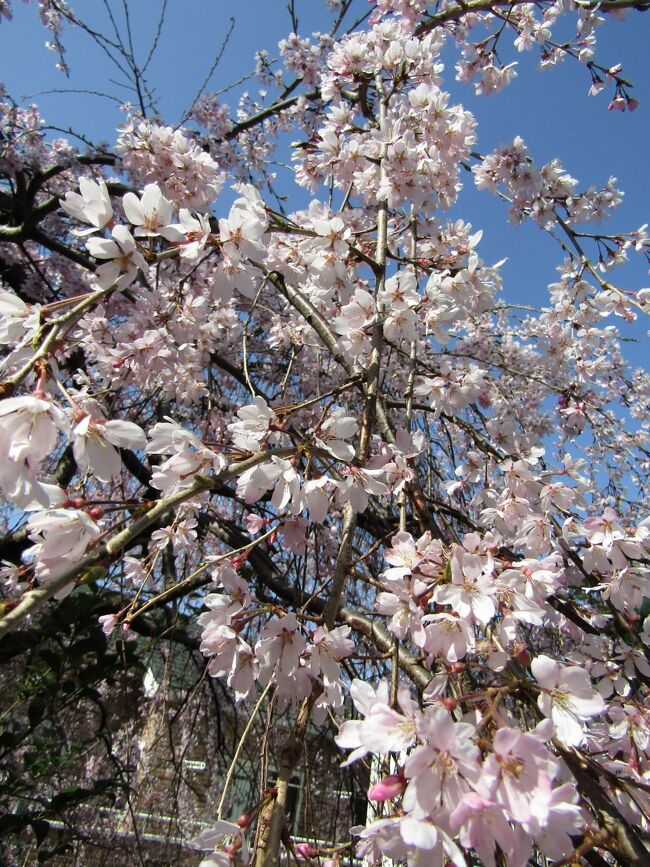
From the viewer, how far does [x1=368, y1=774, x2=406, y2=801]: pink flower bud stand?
763mm

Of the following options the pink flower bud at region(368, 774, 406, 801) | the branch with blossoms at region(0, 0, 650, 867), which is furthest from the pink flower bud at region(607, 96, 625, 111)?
the pink flower bud at region(368, 774, 406, 801)

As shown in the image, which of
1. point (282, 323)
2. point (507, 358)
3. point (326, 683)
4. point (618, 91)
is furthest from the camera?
point (507, 358)

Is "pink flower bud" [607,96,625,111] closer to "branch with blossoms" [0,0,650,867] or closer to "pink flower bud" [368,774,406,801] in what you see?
"branch with blossoms" [0,0,650,867]

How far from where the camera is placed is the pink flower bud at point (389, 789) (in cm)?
76

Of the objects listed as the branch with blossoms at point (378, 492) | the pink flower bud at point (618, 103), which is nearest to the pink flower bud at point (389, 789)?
the branch with blossoms at point (378, 492)

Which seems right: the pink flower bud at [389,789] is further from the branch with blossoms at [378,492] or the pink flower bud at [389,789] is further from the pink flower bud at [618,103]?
the pink flower bud at [618,103]

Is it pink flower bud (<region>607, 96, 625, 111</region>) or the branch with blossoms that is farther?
pink flower bud (<region>607, 96, 625, 111</region>)

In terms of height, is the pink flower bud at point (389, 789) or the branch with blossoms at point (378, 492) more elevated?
the branch with blossoms at point (378, 492)

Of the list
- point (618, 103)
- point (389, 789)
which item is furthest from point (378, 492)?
point (618, 103)

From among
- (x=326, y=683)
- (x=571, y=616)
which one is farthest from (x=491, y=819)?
(x=571, y=616)

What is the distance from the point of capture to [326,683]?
1.12 metres

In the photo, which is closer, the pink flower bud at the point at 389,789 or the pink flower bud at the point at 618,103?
the pink flower bud at the point at 389,789

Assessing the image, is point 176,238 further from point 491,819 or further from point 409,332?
point 491,819

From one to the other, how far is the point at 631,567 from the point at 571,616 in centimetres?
23
